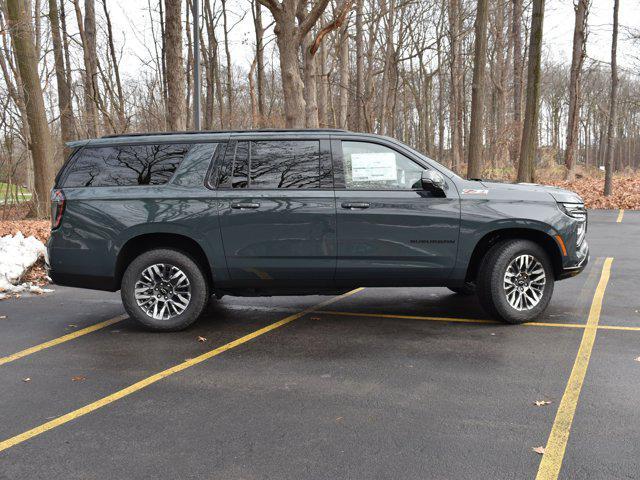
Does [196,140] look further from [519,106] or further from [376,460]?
[519,106]

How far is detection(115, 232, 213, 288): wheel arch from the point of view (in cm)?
598

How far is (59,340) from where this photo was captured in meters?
5.79

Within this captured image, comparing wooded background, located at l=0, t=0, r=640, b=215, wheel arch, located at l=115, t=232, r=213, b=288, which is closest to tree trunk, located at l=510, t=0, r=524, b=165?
wooded background, located at l=0, t=0, r=640, b=215

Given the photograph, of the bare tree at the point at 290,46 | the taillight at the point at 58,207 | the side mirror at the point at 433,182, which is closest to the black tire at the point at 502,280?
the side mirror at the point at 433,182

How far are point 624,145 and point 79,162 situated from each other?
75.1m

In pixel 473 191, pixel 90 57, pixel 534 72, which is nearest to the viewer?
pixel 473 191

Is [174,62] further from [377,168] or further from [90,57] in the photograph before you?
[90,57]

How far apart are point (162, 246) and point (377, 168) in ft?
7.76

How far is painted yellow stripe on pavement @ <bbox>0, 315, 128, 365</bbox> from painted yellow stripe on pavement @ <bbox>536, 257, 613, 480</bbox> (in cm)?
444

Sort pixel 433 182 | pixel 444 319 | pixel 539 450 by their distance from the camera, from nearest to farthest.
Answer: pixel 539 450, pixel 433 182, pixel 444 319

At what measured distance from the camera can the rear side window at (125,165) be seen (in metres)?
5.93

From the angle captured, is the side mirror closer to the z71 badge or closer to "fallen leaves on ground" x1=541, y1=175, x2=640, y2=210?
the z71 badge

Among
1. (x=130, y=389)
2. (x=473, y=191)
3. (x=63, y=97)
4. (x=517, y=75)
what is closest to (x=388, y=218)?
(x=473, y=191)

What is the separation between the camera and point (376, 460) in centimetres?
322
